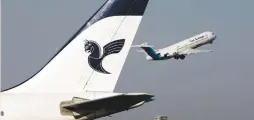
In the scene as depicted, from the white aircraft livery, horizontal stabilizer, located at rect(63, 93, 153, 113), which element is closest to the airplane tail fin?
the white aircraft livery

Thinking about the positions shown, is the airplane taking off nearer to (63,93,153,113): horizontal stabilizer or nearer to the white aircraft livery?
the white aircraft livery

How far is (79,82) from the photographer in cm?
1480

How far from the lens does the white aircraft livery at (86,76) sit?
13.4 meters

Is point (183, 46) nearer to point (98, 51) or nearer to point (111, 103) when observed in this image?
point (98, 51)

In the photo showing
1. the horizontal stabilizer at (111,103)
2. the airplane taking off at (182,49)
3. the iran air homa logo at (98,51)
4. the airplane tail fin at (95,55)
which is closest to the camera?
the horizontal stabilizer at (111,103)

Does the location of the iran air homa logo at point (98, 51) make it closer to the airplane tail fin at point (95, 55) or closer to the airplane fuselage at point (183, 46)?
the airplane tail fin at point (95, 55)

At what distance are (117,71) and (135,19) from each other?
1.68m

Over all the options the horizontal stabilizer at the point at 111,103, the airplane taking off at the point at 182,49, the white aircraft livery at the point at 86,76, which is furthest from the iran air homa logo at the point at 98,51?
the airplane taking off at the point at 182,49

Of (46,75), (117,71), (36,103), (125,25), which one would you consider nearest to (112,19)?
(125,25)

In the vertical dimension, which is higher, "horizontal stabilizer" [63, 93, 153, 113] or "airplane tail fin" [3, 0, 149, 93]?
"airplane tail fin" [3, 0, 149, 93]

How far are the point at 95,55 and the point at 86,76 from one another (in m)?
0.73

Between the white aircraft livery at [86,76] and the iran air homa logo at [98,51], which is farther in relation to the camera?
the iran air homa logo at [98,51]

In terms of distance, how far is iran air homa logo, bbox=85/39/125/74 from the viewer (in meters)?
15.2

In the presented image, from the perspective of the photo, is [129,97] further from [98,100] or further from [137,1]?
[137,1]
